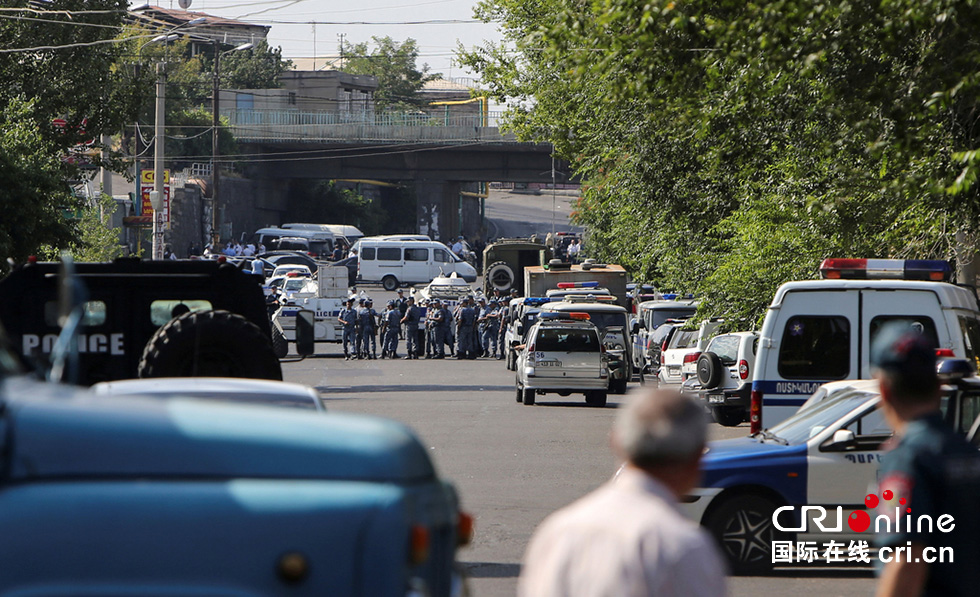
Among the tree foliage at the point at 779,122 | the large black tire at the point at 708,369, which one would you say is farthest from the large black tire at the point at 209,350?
the large black tire at the point at 708,369

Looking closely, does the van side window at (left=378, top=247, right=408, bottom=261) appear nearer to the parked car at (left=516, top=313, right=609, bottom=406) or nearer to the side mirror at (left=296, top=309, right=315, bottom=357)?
the parked car at (left=516, top=313, right=609, bottom=406)

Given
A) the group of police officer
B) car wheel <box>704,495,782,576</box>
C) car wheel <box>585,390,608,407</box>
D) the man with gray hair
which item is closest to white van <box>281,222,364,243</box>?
the group of police officer

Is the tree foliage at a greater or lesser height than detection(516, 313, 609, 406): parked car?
greater

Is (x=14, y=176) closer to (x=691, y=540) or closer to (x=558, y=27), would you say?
(x=558, y=27)

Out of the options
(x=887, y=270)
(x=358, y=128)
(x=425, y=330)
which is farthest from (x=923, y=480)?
(x=358, y=128)

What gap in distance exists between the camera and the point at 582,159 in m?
36.9

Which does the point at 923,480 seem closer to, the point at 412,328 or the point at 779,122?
the point at 779,122

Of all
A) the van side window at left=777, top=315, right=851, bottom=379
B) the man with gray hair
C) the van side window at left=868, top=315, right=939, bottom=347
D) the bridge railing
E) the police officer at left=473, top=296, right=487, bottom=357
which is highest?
the bridge railing

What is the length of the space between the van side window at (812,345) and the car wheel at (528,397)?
1086cm

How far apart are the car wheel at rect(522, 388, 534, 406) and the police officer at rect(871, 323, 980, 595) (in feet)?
64.9

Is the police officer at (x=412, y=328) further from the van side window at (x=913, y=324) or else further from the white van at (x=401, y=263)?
the white van at (x=401, y=263)

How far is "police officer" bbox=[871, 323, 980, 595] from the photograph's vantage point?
12.5 feet

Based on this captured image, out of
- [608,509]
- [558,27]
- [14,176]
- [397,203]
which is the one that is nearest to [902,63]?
[558,27]

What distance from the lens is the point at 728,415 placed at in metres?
20.8
